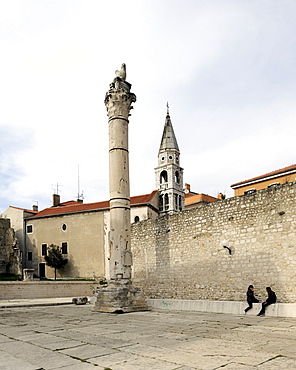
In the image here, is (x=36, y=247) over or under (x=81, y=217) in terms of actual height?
under

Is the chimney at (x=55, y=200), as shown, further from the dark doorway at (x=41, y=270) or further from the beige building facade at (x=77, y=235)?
the dark doorway at (x=41, y=270)

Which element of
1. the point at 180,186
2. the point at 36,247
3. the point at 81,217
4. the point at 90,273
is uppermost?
the point at 180,186

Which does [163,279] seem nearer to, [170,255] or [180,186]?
[170,255]

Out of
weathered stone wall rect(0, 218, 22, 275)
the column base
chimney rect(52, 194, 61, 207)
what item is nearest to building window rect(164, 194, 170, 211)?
chimney rect(52, 194, 61, 207)

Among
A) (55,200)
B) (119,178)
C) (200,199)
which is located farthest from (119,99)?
(55,200)

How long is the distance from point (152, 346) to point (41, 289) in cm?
2015

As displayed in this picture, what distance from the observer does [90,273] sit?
39469 mm

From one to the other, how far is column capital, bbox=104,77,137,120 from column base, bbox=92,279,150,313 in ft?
18.9

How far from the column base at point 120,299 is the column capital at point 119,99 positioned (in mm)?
5769

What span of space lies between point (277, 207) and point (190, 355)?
758 centimetres

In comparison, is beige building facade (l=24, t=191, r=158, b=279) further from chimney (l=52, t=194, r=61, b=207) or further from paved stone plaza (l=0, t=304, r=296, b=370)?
paved stone plaza (l=0, t=304, r=296, b=370)

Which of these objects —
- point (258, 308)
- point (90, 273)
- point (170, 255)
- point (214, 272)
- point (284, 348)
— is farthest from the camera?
point (90, 273)

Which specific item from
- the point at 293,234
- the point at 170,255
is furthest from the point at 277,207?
the point at 170,255

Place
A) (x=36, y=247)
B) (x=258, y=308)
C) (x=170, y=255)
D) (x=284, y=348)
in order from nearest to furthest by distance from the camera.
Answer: (x=284, y=348), (x=258, y=308), (x=170, y=255), (x=36, y=247)
